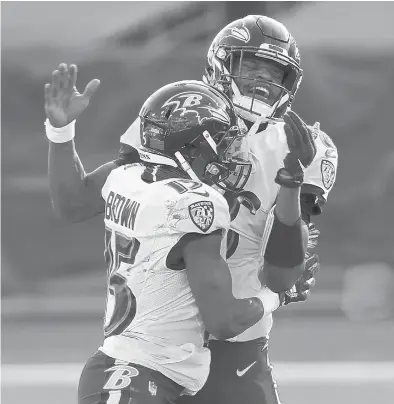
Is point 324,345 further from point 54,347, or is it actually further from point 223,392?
point 223,392

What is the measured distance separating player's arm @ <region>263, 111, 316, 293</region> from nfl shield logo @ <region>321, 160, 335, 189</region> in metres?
0.15

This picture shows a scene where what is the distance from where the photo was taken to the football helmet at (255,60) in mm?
2668

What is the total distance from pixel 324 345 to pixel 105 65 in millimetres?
2721

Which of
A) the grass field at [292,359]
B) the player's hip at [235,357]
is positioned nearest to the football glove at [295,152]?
the player's hip at [235,357]

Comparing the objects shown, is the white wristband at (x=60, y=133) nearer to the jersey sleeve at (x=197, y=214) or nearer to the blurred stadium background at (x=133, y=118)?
the jersey sleeve at (x=197, y=214)

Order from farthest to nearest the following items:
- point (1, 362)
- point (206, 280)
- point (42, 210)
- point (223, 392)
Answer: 1. point (42, 210)
2. point (1, 362)
3. point (223, 392)
4. point (206, 280)

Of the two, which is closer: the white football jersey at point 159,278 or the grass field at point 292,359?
the white football jersey at point 159,278

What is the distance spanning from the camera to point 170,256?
217 centimetres

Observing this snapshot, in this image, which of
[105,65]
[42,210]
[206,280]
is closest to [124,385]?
[206,280]

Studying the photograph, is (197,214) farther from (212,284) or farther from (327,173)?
(327,173)

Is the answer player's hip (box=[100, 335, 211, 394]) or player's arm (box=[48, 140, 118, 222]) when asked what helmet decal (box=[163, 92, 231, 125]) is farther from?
player's hip (box=[100, 335, 211, 394])

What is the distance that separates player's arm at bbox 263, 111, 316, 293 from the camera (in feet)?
7.73

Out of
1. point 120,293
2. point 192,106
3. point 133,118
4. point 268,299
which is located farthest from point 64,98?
point 133,118

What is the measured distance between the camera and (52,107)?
8.94 feet
